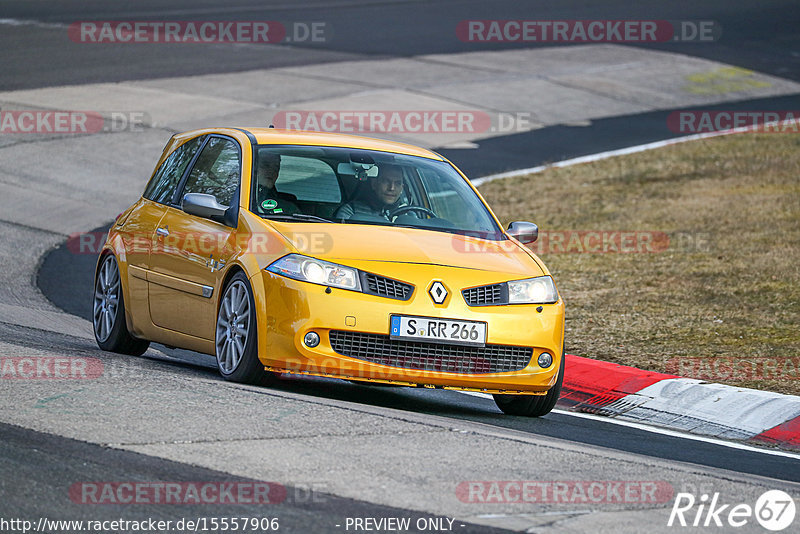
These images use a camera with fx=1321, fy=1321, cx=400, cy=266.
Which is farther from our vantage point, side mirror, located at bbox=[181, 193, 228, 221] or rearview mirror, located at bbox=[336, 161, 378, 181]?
rearview mirror, located at bbox=[336, 161, 378, 181]

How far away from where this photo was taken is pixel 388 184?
860cm

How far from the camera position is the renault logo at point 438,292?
745 cm

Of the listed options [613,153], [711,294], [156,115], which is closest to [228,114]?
[156,115]

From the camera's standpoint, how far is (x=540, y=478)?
5.95 meters

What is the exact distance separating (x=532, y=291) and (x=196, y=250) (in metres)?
2.13

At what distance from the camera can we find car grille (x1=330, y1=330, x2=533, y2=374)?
24.3 feet

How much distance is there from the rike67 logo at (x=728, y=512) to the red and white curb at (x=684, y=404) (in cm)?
238

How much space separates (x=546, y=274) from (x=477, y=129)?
16.4 metres

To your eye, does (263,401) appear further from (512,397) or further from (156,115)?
(156,115)

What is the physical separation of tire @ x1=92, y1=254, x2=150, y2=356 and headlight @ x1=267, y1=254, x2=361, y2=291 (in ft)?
7.34
